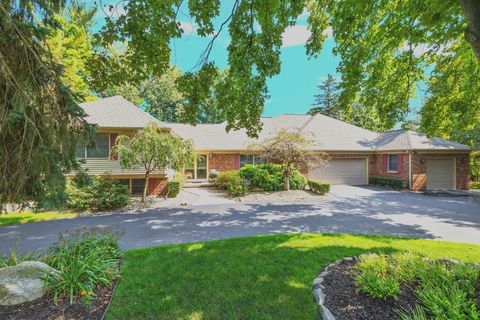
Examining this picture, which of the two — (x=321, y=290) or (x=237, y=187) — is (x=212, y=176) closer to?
(x=237, y=187)

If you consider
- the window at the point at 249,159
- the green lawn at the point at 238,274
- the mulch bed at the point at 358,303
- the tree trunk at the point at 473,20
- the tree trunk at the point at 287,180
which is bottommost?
the green lawn at the point at 238,274

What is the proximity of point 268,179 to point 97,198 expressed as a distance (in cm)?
887

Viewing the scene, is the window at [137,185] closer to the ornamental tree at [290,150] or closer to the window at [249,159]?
the ornamental tree at [290,150]

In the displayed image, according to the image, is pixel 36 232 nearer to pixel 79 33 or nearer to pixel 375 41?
pixel 79 33

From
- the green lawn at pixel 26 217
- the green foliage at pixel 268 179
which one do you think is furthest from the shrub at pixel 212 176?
the green lawn at pixel 26 217

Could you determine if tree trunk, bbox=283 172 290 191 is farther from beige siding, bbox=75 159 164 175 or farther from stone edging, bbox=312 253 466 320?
stone edging, bbox=312 253 466 320

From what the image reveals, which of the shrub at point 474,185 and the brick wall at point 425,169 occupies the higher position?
the brick wall at point 425,169

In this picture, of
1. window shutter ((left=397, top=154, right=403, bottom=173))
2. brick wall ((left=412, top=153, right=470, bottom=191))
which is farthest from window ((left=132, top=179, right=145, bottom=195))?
brick wall ((left=412, top=153, right=470, bottom=191))

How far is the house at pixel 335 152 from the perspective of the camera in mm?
12862

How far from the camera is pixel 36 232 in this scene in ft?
23.1

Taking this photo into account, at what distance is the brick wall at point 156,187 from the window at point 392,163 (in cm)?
1608

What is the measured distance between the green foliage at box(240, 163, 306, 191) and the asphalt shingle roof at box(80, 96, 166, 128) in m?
5.77

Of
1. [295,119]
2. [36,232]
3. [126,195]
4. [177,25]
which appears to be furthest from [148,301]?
[295,119]

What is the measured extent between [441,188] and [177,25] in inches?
779
